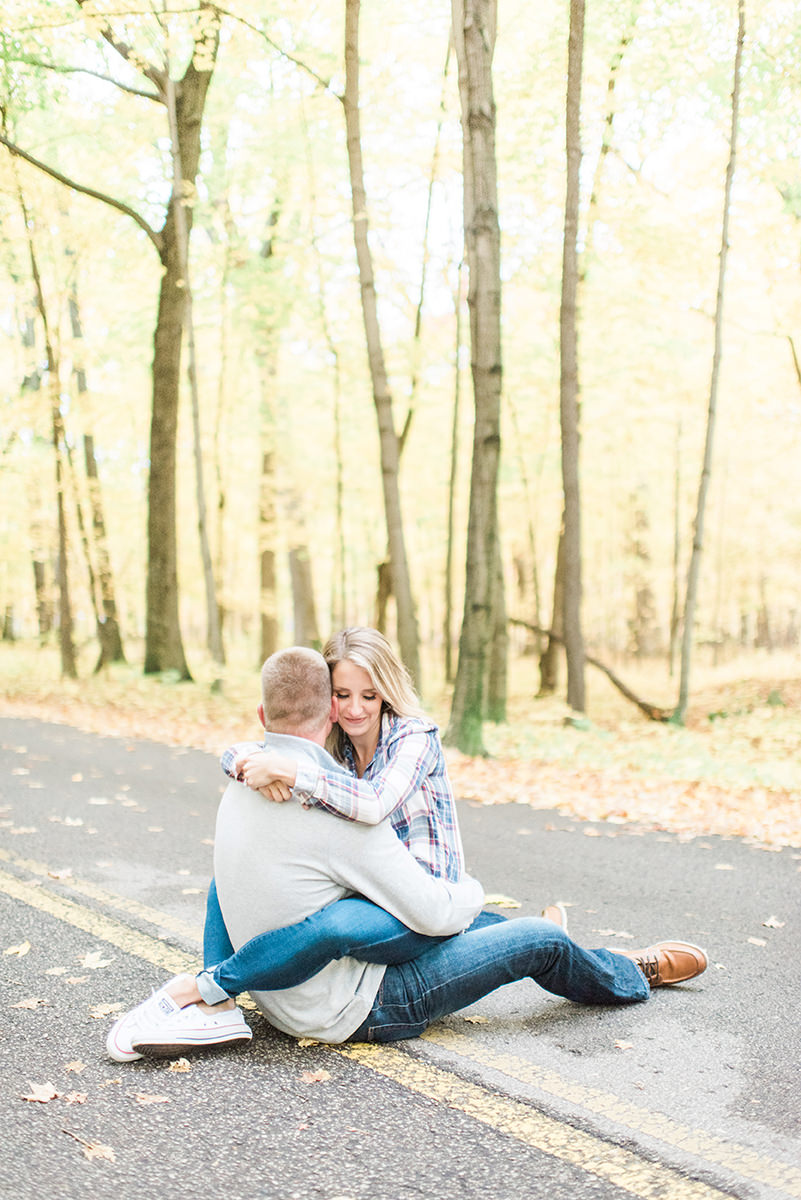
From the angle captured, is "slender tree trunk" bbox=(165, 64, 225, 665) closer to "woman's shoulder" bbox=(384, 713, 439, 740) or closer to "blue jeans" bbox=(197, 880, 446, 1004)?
"woman's shoulder" bbox=(384, 713, 439, 740)

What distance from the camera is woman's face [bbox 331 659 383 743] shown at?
3.72 meters

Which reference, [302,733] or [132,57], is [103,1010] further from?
[132,57]

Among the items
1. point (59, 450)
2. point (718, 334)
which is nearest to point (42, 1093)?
point (718, 334)

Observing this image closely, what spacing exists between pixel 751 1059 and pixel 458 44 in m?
10.4

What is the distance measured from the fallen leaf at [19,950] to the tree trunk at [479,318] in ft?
21.9

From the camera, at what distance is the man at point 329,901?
3.32 metres

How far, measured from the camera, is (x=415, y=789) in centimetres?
355

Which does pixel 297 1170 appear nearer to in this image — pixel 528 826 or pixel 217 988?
pixel 217 988

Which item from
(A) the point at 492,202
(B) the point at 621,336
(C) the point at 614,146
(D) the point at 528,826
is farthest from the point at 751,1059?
(B) the point at 621,336

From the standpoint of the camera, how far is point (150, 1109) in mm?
3029

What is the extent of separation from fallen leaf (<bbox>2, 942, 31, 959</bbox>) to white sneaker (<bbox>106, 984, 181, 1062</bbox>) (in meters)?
1.15

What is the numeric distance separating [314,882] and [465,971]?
0.66 m

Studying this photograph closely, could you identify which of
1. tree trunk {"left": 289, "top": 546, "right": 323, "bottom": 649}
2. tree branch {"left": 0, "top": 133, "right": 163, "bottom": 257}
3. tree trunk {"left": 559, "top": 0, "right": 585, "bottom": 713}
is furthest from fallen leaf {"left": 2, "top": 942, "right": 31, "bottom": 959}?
tree trunk {"left": 289, "top": 546, "right": 323, "bottom": 649}

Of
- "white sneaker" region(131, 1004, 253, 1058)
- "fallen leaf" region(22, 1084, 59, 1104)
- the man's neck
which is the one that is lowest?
"fallen leaf" region(22, 1084, 59, 1104)
